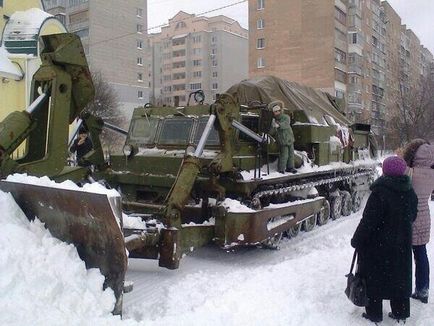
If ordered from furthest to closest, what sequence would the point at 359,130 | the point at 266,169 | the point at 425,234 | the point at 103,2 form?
the point at 103,2, the point at 359,130, the point at 266,169, the point at 425,234

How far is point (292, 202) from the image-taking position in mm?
8031

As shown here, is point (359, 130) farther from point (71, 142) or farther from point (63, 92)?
point (63, 92)

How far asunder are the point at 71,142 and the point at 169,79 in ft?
244

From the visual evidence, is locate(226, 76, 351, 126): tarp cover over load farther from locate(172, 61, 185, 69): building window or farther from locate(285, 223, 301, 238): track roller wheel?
locate(172, 61, 185, 69): building window

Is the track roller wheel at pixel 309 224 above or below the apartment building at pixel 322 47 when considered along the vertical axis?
below

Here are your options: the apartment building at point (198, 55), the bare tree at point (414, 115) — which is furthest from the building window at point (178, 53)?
the bare tree at point (414, 115)

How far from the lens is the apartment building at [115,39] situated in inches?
1766

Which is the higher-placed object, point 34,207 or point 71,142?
point 71,142

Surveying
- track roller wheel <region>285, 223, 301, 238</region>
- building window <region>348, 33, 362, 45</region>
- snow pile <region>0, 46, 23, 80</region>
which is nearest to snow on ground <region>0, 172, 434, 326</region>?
track roller wheel <region>285, 223, 301, 238</region>

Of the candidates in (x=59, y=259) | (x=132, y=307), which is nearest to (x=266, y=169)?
(x=132, y=307)

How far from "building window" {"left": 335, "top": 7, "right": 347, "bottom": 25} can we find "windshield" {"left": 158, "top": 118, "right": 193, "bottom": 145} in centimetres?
3679

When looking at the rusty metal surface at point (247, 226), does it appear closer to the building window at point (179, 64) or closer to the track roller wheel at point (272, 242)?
the track roller wheel at point (272, 242)

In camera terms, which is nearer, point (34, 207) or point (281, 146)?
point (34, 207)

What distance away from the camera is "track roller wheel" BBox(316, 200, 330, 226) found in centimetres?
958
